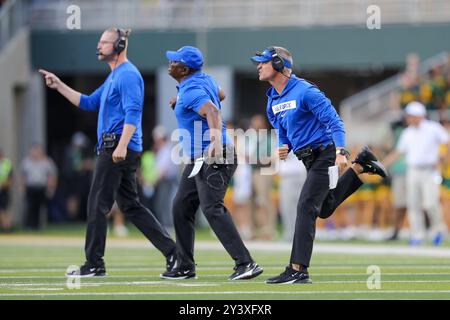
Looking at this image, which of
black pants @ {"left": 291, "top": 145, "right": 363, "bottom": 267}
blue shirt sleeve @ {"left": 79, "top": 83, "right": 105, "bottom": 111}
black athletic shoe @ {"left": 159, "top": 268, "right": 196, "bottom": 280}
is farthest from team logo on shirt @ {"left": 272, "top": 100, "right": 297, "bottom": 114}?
blue shirt sleeve @ {"left": 79, "top": 83, "right": 105, "bottom": 111}

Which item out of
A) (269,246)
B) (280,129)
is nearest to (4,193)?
(269,246)

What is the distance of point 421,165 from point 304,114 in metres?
8.48

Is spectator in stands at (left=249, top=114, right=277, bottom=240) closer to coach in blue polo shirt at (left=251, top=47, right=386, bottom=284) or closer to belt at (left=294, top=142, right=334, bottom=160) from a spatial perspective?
coach in blue polo shirt at (left=251, top=47, right=386, bottom=284)

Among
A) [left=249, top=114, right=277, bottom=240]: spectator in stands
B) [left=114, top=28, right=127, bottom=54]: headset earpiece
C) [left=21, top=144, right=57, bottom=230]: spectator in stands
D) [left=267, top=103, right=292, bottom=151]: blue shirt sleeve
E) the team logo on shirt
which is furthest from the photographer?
[left=21, top=144, right=57, bottom=230]: spectator in stands

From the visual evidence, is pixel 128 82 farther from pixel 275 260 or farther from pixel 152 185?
pixel 152 185

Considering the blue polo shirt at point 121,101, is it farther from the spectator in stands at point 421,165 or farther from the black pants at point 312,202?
the spectator in stands at point 421,165

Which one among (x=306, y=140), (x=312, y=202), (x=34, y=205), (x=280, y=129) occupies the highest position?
(x=280, y=129)

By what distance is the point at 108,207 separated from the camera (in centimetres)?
1113

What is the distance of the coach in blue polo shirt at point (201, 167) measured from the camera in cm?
1045

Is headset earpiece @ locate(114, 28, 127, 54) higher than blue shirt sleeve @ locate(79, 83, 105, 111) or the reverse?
higher

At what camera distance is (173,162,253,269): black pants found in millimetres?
10477

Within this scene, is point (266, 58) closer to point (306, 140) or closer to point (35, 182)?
point (306, 140)

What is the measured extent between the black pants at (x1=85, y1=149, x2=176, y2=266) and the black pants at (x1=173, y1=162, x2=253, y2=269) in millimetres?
345
